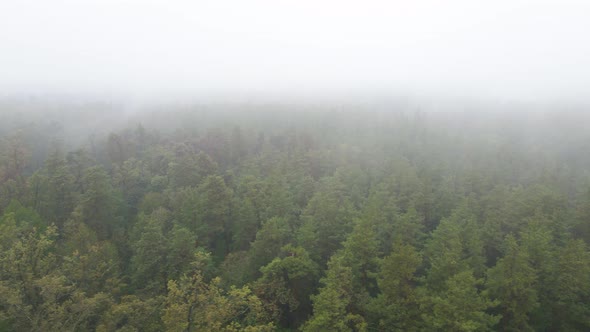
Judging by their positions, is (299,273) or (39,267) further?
(299,273)

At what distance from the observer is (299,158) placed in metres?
56.7

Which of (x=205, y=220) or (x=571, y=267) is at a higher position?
(x=571, y=267)

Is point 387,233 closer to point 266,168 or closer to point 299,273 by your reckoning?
point 299,273

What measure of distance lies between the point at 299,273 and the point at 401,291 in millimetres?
7859

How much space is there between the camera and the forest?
773 inches

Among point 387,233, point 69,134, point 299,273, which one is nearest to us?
point 299,273

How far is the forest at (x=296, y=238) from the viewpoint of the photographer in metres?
19.6

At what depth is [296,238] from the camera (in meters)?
30.3

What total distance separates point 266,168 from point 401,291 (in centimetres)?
4011

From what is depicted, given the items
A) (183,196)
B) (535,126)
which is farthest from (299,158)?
(535,126)

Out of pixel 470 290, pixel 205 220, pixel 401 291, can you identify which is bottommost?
pixel 205 220

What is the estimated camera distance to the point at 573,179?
51062 millimetres

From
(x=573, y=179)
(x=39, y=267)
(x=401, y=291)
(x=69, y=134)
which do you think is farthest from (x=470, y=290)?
(x=69, y=134)

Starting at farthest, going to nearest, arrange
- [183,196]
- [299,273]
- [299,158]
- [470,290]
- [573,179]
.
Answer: [299,158]
[573,179]
[183,196]
[299,273]
[470,290]
